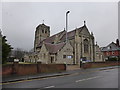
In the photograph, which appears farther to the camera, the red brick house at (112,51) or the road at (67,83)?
the red brick house at (112,51)

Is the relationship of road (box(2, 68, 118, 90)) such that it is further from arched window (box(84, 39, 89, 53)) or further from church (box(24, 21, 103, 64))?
arched window (box(84, 39, 89, 53))

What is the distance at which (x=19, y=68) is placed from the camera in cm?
1602

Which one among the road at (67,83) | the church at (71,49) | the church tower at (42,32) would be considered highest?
the church tower at (42,32)

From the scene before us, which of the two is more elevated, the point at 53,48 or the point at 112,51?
the point at 53,48

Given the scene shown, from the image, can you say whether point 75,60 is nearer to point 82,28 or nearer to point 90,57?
point 90,57

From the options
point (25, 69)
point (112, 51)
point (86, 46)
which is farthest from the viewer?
point (112, 51)

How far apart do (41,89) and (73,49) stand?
36.1m

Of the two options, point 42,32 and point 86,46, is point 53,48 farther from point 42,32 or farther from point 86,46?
point 42,32

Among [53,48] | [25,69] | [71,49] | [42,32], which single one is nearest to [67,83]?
[25,69]

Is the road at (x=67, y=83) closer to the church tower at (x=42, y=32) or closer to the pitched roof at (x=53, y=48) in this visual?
the pitched roof at (x=53, y=48)

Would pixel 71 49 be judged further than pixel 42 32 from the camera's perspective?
No

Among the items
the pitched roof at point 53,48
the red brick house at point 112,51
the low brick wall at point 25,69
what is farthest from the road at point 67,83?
the red brick house at point 112,51

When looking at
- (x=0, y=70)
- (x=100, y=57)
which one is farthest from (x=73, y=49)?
(x=0, y=70)

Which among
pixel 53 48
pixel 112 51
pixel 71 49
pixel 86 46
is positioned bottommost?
pixel 112 51
